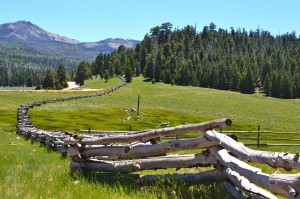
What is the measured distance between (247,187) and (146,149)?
307 cm

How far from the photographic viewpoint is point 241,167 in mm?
6020

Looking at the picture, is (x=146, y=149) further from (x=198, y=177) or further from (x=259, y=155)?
(x=259, y=155)

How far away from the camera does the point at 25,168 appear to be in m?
10.0

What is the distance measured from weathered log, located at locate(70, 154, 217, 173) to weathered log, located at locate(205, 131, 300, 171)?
0.54 metres

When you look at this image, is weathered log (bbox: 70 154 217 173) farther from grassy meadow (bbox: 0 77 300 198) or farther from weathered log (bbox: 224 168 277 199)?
weathered log (bbox: 224 168 277 199)

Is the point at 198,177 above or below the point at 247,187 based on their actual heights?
below

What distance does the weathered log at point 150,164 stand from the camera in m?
7.46

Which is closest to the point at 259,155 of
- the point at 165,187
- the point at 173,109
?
the point at 165,187

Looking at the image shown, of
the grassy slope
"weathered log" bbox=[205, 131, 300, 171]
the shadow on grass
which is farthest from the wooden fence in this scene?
the grassy slope

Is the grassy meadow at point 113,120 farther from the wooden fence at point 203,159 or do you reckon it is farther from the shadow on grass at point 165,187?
the wooden fence at point 203,159

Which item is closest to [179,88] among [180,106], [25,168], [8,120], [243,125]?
[180,106]

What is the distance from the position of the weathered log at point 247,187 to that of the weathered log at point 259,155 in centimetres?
32

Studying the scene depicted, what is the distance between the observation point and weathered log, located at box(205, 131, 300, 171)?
16.4 feet

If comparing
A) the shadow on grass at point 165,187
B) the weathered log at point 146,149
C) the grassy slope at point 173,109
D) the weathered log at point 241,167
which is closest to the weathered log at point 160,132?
the weathered log at point 146,149
